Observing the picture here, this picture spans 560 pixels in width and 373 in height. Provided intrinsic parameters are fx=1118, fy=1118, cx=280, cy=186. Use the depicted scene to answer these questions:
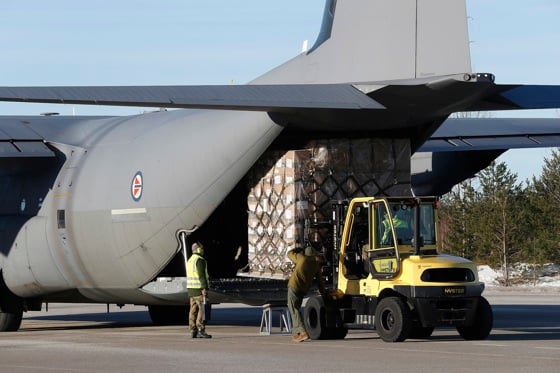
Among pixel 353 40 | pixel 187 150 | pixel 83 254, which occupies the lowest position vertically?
pixel 83 254

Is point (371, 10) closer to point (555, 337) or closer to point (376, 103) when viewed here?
point (376, 103)

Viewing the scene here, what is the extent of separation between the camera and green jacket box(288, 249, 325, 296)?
18.3 metres

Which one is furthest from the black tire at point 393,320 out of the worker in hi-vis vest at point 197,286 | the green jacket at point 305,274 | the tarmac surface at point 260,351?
the worker in hi-vis vest at point 197,286

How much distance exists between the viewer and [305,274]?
1828 cm

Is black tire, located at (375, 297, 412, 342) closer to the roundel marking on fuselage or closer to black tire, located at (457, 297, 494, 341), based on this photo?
black tire, located at (457, 297, 494, 341)

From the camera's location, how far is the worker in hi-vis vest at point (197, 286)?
757 inches

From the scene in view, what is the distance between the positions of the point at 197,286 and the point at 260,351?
10.8 feet

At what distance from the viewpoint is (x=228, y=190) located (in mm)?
19297

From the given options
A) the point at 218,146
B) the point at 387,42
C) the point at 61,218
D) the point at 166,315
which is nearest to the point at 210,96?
the point at 218,146

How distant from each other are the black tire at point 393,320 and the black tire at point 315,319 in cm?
104

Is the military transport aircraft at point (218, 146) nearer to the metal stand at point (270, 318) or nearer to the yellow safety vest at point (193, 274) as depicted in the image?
the metal stand at point (270, 318)

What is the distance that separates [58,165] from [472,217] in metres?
34.3

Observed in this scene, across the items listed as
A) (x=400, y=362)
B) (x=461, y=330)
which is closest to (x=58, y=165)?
(x=461, y=330)

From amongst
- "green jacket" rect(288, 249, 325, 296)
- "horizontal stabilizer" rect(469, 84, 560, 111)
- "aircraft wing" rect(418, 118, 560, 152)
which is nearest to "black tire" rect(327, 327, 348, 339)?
"green jacket" rect(288, 249, 325, 296)
